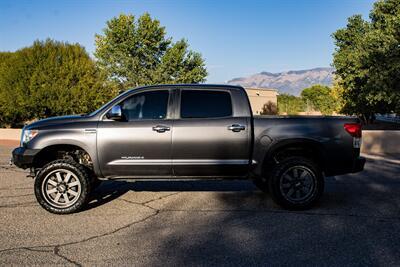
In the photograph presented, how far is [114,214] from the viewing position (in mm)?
6156

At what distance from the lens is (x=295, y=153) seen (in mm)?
6730

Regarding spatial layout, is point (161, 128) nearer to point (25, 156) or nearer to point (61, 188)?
point (61, 188)

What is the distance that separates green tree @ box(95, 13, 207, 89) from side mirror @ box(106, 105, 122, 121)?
4864 centimetres

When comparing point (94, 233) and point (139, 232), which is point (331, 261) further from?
point (94, 233)

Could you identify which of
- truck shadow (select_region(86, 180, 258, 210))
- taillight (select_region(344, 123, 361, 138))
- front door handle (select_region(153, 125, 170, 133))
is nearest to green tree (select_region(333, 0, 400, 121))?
truck shadow (select_region(86, 180, 258, 210))

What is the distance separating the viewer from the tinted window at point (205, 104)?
6.37 metres

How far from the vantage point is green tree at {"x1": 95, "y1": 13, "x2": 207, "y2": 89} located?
5525 centimetres

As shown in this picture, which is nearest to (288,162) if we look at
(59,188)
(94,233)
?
(94,233)

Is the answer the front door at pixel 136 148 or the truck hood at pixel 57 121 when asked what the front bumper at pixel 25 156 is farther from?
the front door at pixel 136 148

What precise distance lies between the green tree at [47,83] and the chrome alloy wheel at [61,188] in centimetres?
3171

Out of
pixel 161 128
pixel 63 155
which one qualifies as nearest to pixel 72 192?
pixel 63 155

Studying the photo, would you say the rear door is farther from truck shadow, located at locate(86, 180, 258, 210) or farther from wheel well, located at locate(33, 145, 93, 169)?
truck shadow, located at locate(86, 180, 258, 210)

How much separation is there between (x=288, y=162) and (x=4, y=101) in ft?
117

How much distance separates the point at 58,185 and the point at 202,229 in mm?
2383
